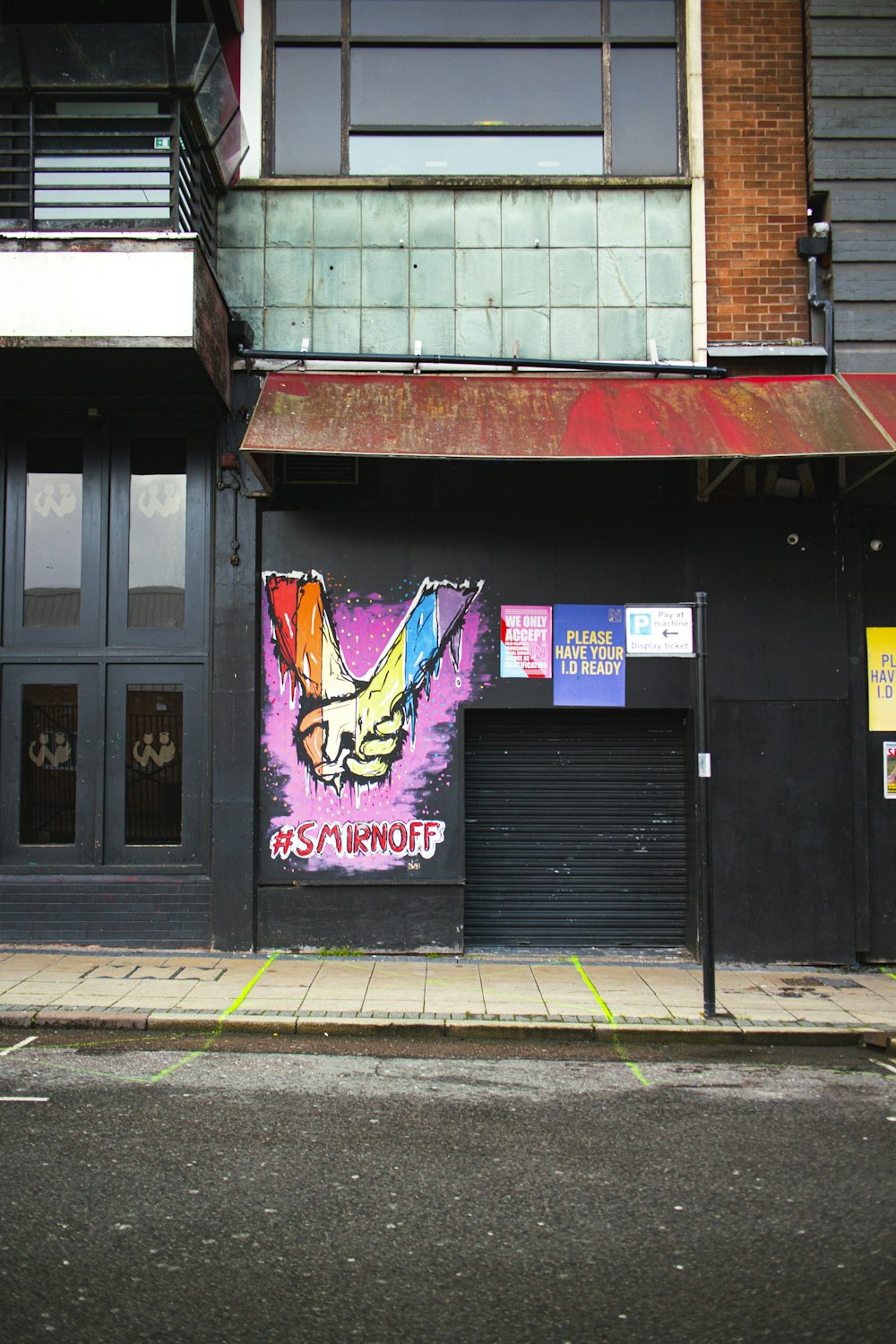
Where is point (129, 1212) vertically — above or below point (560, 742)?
below

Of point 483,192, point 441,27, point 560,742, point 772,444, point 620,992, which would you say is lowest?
point 620,992

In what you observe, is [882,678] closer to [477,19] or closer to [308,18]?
[477,19]

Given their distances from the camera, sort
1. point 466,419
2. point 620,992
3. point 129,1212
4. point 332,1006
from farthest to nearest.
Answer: point 466,419 → point 620,992 → point 332,1006 → point 129,1212

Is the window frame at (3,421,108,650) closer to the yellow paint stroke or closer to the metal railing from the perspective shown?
the metal railing

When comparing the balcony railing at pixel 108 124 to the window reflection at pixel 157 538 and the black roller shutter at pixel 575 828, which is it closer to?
the window reflection at pixel 157 538

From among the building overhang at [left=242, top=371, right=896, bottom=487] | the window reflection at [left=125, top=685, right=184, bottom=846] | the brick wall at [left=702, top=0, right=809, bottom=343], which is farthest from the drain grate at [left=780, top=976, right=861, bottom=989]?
the brick wall at [left=702, top=0, right=809, bottom=343]

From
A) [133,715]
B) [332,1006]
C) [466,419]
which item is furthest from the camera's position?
[133,715]

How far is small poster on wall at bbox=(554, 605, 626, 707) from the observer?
10.2 meters

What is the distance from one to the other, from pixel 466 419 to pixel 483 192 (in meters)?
2.71

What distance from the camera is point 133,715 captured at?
404 inches

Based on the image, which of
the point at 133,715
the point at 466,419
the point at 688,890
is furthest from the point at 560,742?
the point at 133,715

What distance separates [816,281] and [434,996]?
781 centimetres

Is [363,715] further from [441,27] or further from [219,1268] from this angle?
[441,27]

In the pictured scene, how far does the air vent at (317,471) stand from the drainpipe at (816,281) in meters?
4.85
